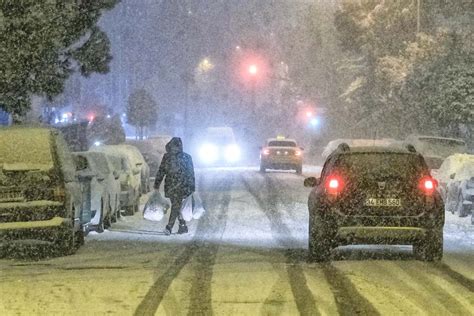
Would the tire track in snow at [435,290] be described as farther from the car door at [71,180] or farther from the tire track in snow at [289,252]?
the car door at [71,180]

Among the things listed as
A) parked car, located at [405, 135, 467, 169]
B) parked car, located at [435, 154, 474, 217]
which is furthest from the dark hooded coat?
parked car, located at [405, 135, 467, 169]

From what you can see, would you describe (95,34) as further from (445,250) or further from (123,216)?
(445,250)

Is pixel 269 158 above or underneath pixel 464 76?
underneath

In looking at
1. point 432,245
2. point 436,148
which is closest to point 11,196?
point 432,245

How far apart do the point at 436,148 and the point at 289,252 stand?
1951 cm

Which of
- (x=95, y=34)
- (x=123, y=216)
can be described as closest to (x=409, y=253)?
(x=123, y=216)

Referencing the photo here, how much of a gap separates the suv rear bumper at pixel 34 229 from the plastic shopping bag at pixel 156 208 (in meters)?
6.73

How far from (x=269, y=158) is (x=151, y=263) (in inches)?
1167

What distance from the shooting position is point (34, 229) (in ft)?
41.8

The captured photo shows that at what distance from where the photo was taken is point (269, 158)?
1635 inches

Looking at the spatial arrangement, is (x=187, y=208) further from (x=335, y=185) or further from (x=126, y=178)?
(x=335, y=185)

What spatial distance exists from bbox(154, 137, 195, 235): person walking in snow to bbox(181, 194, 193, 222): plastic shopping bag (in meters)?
0.39

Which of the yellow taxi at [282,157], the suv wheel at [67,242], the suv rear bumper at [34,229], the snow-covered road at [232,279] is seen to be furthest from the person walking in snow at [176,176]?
the yellow taxi at [282,157]

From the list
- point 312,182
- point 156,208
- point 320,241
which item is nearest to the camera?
point 320,241
